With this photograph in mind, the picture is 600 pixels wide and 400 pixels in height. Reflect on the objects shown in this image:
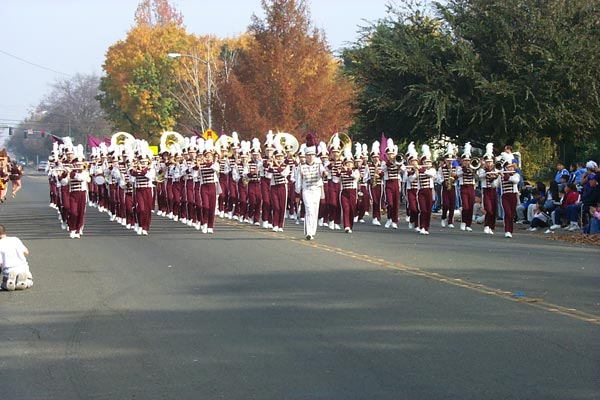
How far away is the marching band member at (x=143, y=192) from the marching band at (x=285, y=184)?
0.08 feet

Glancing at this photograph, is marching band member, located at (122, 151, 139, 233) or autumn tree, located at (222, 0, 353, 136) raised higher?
autumn tree, located at (222, 0, 353, 136)

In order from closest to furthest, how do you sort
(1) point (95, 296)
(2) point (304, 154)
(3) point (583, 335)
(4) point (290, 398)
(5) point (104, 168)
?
(4) point (290, 398) → (3) point (583, 335) → (1) point (95, 296) → (2) point (304, 154) → (5) point (104, 168)

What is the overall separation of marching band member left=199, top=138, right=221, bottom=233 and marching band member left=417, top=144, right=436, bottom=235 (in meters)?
4.70

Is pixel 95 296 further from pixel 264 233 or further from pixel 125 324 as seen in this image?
pixel 264 233

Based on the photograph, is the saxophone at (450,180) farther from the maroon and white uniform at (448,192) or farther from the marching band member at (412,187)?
the marching band member at (412,187)

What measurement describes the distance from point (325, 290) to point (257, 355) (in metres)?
4.22

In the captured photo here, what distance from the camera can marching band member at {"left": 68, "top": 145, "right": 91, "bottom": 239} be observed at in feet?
80.1

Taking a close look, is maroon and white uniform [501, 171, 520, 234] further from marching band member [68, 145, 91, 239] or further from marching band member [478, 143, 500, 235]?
marching band member [68, 145, 91, 239]

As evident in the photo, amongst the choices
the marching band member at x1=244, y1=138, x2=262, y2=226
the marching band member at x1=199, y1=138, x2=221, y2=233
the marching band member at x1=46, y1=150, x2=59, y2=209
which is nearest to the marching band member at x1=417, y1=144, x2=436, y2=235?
the marching band member at x1=244, y1=138, x2=262, y2=226

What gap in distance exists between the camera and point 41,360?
914cm

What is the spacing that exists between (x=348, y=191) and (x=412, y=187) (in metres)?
1.68

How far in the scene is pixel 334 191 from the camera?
2750cm

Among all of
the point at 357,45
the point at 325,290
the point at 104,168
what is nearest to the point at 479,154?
the point at 357,45

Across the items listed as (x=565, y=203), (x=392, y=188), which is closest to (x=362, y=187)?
(x=392, y=188)
